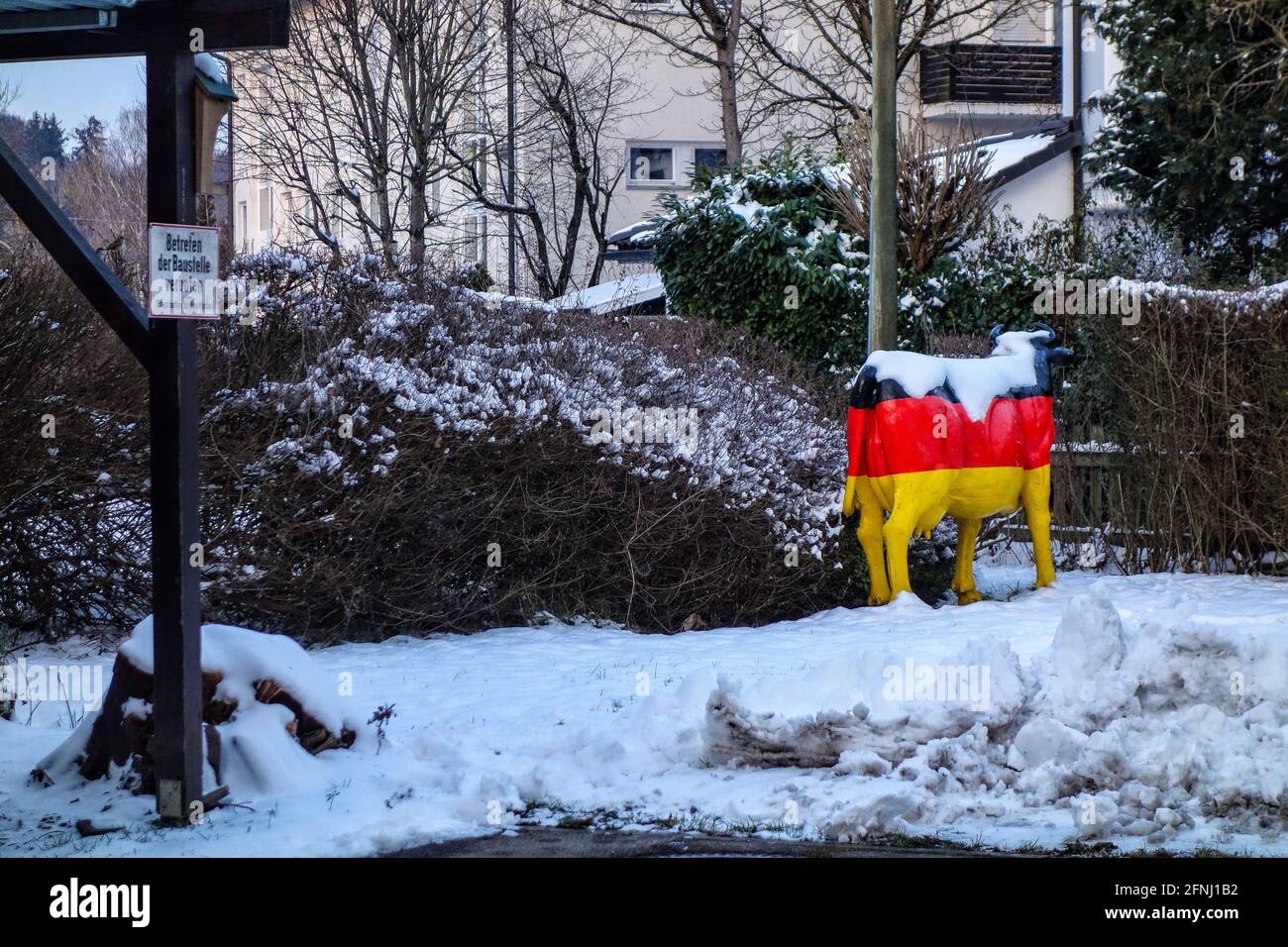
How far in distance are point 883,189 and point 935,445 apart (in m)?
2.57

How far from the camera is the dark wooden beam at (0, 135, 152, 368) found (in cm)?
554

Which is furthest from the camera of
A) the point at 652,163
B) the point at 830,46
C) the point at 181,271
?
the point at 652,163

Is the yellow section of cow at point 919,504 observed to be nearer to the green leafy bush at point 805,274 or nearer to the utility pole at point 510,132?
the green leafy bush at point 805,274

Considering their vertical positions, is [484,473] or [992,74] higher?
[992,74]

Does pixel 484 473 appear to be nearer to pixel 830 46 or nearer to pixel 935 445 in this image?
pixel 935 445

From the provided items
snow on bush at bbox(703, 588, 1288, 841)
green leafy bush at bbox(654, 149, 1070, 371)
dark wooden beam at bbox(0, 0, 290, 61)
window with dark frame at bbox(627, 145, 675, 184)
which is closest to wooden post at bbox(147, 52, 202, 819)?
dark wooden beam at bbox(0, 0, 290, 61)

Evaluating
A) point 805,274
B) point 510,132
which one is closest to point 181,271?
point 805,274

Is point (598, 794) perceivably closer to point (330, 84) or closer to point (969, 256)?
point (969, 256)

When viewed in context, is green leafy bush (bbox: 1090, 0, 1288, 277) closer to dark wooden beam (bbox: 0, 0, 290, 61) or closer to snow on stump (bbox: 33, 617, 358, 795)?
snow on stump (bbox: 33, 617, 358, 795)

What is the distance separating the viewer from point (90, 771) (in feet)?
19.7

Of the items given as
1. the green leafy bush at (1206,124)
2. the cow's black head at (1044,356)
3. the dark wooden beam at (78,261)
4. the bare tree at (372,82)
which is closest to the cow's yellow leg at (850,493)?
the cow's black head at (1044,356)

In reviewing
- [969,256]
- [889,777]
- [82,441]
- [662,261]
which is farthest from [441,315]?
[969,256]

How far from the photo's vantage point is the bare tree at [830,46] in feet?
78.0

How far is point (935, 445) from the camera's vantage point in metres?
10.4
